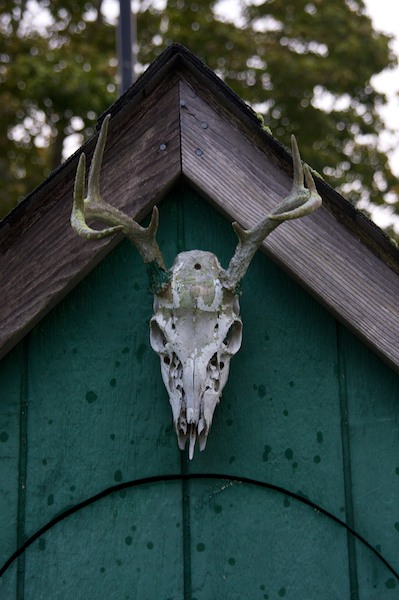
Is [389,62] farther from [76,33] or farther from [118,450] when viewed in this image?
[118,450]

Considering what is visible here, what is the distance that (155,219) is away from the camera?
7.50 ft

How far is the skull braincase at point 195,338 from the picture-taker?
7.30 ft

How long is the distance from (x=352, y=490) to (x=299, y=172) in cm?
86

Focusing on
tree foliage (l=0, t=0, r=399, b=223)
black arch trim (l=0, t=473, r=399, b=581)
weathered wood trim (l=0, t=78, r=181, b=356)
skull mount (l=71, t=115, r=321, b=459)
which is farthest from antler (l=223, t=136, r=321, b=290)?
tree foliage (l=0, t=0, r=399, b=223)

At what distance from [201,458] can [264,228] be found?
65cm

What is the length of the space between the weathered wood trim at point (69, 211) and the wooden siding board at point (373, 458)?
694 mm

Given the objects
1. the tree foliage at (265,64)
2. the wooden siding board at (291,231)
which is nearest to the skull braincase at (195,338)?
the wooden siding board at (291,231)

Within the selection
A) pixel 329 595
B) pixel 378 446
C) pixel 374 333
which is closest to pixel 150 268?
pixel 374 333

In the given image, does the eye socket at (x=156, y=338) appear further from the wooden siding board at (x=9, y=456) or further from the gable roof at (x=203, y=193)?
the wooden siding board at (x=9, y=456)

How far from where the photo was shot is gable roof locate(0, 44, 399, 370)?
2455mm

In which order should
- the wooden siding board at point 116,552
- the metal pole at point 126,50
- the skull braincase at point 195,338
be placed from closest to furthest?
1. the skull braincase at point 195,338
2. the wooden siding board at point 116,552
3. the metal pole at point 126,50

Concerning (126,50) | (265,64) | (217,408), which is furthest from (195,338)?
(265,64)

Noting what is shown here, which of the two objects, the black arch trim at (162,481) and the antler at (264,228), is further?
the black arch trim at (162,481)

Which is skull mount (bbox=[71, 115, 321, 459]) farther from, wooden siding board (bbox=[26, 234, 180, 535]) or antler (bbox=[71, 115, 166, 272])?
wooden siding board (bbox=[26, 234, 180, 535])
